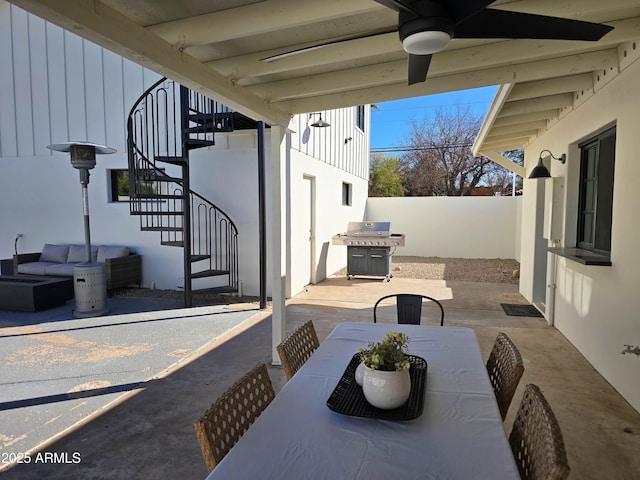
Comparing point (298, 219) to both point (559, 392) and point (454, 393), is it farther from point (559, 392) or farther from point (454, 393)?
point (454, 393)

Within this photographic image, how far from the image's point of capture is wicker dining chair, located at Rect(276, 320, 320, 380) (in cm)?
200

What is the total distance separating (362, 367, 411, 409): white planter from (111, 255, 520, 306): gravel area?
4682 millimetres

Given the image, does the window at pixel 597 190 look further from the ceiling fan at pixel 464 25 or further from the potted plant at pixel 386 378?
the potted plant at pixel 386 378

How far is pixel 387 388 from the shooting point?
58.1 inches

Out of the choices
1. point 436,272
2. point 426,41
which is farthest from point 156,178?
point 436,272

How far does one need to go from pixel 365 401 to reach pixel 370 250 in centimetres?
651

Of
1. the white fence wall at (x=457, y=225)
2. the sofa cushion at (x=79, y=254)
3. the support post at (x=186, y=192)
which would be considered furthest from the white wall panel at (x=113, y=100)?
the white fence wall at (x=457, y=225)

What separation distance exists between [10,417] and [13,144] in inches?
272

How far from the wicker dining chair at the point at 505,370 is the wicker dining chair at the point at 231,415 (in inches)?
39.4

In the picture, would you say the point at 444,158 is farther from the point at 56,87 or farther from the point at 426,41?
the point at 426,41

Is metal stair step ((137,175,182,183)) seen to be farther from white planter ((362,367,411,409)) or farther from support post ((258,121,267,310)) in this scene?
white planter ((362,367,411,409))

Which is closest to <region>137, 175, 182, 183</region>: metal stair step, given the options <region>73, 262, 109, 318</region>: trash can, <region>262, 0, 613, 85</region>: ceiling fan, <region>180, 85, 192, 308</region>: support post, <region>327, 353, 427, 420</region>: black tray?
<region>180, 85, 192, 308</region>: support post

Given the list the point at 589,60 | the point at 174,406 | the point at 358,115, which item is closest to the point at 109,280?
the point at 174,406

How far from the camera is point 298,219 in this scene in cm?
663
